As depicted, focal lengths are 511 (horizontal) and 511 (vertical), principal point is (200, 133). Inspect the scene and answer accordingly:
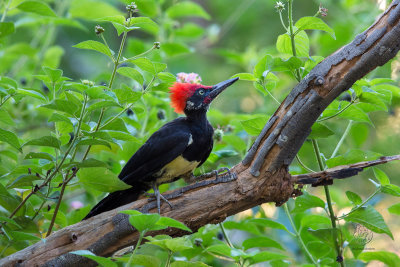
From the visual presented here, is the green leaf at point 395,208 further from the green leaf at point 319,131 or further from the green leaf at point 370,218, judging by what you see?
the green leaf at point 319,131

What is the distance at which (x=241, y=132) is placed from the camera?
10.8 ft

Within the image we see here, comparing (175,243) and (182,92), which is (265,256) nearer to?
(175,243)

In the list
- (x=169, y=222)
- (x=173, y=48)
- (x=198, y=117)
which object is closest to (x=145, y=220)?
(x=169, y=222)

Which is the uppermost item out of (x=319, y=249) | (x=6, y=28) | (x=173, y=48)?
(x=173, y=48)

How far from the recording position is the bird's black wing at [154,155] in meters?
2.87

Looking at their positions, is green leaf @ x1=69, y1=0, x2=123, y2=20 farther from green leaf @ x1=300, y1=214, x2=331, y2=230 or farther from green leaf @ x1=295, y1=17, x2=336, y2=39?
green leaf @ x1=300, y1=214, x2=331, y2=230

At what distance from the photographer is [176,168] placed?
9.65ft

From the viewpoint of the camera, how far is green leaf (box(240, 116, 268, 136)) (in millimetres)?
2525

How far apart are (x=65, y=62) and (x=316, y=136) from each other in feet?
14.7

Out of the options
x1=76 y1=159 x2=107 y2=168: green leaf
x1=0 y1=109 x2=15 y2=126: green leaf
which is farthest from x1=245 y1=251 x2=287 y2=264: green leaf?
x1=0 y1=109 x2=15 y2=126: green leaf

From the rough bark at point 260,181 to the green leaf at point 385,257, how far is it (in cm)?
45

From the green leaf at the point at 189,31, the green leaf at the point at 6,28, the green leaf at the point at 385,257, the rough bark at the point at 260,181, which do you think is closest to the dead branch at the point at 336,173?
the rough bark at the point at 260,181

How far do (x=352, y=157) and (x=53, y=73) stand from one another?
4.77 ft

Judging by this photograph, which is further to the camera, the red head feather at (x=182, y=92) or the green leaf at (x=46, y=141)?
the red head feather at (x=182, y=92)
